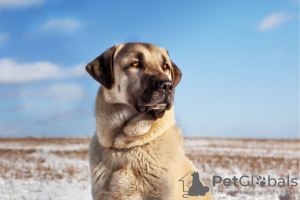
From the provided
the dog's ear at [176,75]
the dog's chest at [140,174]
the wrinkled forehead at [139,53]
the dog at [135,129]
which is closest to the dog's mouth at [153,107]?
the dog at [135,129]

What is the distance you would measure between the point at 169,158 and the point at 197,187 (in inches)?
26.5

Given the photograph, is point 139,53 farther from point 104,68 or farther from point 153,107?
point 153,107

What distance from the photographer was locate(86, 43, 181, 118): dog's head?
3.62 meters

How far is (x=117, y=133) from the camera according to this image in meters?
3.90

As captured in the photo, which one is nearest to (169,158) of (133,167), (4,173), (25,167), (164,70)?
(133,167)

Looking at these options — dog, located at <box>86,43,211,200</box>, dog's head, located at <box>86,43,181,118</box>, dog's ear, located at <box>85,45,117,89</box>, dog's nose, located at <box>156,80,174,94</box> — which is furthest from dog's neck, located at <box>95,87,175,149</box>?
dog's nose, located at <box>156,80,174,94</box>

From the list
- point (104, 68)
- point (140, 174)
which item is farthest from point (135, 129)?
point (104, 68)

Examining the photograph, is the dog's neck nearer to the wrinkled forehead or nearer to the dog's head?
the dog's head

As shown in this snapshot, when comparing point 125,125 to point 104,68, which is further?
point 104,68

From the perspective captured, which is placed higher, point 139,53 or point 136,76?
point 139,53

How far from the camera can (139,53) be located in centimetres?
386

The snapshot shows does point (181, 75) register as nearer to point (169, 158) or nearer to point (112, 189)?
point (169, 158)

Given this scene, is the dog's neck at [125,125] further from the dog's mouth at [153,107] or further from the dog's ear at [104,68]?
the dog's ear at [104,68]

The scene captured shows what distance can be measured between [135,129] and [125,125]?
145 millimetres
